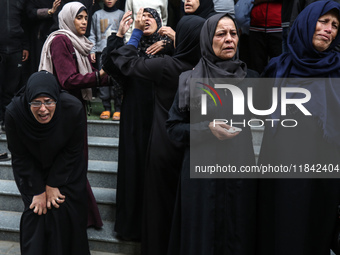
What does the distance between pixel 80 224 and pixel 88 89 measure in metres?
1.14

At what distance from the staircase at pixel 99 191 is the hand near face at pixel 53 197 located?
860 mm

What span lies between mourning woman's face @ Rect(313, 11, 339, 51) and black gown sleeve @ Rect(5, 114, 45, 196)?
1.96 m

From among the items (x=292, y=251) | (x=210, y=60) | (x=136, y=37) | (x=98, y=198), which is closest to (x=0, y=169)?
(x=98, y=198)

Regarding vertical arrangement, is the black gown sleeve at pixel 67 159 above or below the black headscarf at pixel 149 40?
below

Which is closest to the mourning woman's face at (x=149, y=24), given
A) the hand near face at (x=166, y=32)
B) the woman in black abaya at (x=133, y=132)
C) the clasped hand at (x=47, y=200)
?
the woman in black abaya at (x=133, y=132)

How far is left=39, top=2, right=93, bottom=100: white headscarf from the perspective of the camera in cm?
323

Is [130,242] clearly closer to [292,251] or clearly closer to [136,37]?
[292,251]

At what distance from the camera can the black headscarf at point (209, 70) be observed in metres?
2.35

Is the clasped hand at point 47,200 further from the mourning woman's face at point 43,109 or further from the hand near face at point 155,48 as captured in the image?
the hand near face at point 155,48

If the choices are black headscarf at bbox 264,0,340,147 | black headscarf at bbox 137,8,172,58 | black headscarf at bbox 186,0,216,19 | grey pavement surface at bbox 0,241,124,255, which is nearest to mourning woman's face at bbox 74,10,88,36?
black headscarf at bbox 137,8,172,58

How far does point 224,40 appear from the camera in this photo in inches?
93.3

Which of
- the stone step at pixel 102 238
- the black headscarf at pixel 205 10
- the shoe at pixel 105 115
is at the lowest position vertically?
the stone step at pixel 102 238

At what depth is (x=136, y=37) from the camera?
9.75 ft

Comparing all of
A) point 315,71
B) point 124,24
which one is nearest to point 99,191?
point 124,24
